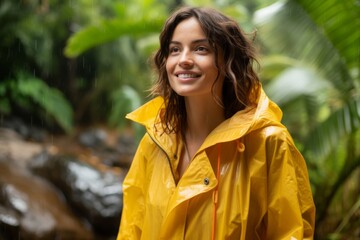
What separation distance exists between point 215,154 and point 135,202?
19.2 inches

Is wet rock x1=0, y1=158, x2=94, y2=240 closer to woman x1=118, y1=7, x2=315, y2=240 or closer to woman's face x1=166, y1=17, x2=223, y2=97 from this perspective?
woman x1=118, y1=7, x2=315, y2=240

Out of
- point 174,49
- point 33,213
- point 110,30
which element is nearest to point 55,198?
point 33,213

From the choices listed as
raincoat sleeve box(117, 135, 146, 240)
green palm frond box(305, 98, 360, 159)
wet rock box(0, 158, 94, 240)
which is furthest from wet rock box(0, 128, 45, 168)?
raincoat sleeve box(117, 135, 146, 240)

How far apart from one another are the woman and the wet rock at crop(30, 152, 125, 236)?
5.18 meters

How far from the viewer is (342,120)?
442 cm

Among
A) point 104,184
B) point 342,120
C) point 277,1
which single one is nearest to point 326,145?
point 342,120

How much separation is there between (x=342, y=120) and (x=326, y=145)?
1.01 ft

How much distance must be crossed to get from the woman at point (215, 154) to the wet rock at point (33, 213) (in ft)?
15.0

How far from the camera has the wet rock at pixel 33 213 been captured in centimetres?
620

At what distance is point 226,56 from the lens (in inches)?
74.5

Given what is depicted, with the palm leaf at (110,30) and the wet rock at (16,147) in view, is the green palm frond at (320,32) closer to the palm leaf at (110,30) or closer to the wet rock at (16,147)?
the palm leaf at (110,30)

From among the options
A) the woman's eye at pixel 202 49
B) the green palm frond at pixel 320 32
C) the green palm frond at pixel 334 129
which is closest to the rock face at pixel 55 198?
the green palm frond at pixel 334 129

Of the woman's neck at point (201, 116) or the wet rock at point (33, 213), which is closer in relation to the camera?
the woman's neck at point (201, 116)

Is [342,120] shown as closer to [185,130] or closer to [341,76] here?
[341,76]
